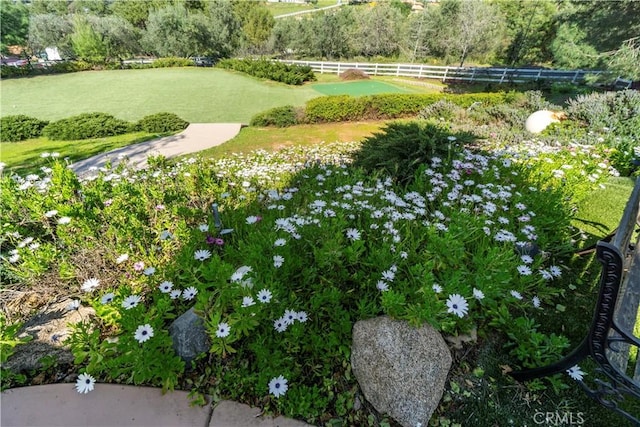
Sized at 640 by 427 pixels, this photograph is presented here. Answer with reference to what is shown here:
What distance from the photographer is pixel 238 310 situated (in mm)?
1646

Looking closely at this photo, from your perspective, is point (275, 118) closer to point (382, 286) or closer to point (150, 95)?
point (150, 95)

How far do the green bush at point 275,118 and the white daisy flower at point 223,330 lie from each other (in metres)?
10.1

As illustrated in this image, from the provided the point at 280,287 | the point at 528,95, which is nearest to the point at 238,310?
the point at 280,287

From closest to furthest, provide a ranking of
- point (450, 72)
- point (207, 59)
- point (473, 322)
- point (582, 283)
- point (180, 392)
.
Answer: point (180, 392) < point (473, 322) < point (582, 283) < point (450, 72) < point (207, 59)

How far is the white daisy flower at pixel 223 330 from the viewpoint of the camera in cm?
160

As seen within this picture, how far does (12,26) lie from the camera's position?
96.5ft

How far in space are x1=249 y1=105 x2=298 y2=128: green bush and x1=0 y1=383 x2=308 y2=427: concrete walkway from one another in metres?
10.0

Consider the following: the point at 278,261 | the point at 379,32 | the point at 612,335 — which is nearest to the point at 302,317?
the point at 278,261

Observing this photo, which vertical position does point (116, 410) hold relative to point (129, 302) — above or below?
below

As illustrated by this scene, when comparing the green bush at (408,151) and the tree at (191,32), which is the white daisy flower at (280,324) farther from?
the tree at (191,32)

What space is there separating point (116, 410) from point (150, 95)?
17873 millimetres

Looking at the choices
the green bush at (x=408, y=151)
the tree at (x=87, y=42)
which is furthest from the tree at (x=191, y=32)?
the green bush at (x=408, y=151)

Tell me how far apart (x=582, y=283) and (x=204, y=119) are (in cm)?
1235

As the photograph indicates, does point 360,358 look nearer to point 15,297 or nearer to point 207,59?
point 15,297
